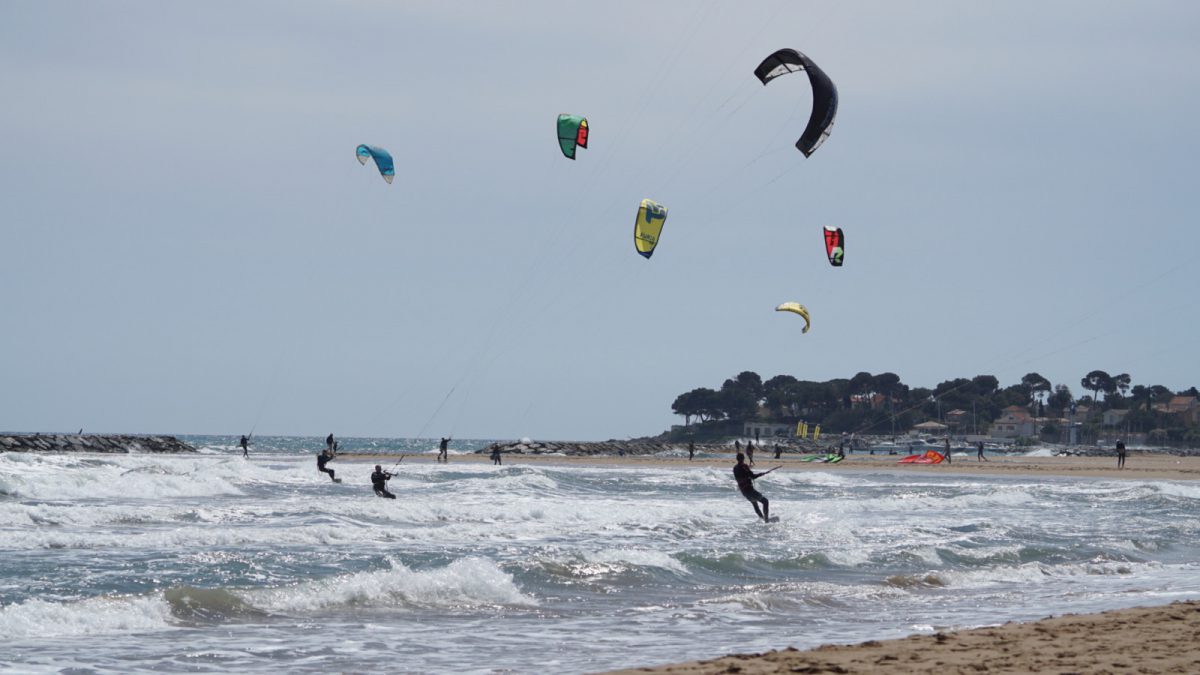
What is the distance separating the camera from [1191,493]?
3114 cm

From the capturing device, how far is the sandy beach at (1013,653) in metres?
7.60

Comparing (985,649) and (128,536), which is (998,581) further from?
(128,536)

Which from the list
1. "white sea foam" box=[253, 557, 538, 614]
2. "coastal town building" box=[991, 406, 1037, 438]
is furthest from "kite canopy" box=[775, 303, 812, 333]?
"coastal town building" box=[991, 406, 1037, 438]

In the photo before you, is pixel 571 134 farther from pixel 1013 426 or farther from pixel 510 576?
pixel 1013 426

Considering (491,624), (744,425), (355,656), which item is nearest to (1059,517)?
(491,624)

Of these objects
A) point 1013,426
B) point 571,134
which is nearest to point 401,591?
point 571,134

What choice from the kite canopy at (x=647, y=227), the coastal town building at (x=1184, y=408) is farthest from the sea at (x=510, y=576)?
the coastal town building at (x=1184, y=408)

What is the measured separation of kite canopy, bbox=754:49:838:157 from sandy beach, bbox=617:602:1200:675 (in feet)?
36.1

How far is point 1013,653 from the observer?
8.18 metres

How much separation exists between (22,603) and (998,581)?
972 centimetres

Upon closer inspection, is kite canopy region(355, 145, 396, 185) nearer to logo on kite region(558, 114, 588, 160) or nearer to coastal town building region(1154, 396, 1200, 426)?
logo on kite region(558, 114, 588, 160)

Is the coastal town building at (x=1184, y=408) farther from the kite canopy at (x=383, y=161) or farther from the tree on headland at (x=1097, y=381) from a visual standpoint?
the kite canopy at (x=383, y=161)

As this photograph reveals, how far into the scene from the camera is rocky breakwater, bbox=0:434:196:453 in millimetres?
52844

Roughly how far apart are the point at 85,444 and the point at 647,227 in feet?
134
